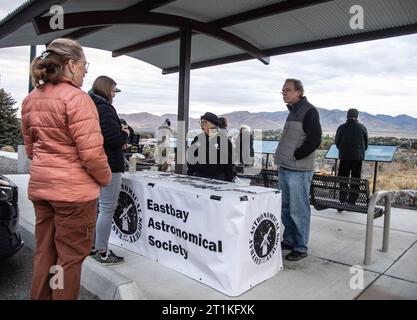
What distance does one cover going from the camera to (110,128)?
3.35m

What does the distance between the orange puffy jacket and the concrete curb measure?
0.92 m

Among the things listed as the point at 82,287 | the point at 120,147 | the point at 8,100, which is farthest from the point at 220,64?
the point at 8,100

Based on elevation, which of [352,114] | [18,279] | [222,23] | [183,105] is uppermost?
[222,23]

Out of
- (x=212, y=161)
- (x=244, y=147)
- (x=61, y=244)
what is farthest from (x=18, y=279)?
(x=244, y=147)

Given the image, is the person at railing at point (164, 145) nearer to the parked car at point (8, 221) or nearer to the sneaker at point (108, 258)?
the sneaker at point (108, 258)

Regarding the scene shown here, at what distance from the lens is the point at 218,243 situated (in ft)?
10.3

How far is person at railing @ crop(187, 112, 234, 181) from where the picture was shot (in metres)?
4.61

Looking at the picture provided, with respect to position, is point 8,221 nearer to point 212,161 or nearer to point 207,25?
point 212,161

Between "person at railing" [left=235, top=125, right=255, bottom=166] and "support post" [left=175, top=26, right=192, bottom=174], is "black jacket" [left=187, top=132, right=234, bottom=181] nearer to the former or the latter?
"support post" [left=175, top=26, right=192, bottom=174]

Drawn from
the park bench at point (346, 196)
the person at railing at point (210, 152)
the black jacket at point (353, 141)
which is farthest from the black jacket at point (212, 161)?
the black jacket at point (353, 141)

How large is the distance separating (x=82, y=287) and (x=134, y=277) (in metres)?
0.46

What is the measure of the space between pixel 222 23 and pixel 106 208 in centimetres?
487

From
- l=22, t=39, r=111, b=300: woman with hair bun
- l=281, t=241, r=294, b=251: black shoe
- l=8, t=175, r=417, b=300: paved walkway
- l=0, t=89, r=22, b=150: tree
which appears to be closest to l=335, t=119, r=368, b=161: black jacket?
l=8, t=175, r=417, b=300: paved walkway

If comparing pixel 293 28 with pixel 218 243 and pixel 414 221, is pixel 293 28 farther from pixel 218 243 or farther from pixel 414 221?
pixel 218 243
